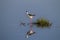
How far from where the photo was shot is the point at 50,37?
1623 mm

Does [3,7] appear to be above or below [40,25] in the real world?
above

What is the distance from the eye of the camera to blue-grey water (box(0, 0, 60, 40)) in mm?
1619

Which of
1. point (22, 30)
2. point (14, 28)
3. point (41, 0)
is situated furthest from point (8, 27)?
point (41, 0)

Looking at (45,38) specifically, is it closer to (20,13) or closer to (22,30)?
(22,30)

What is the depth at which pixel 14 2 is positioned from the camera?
165 centimetres

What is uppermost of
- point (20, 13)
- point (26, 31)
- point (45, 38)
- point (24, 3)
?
point (24, 3)

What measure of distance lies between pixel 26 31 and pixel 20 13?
0.81 ft

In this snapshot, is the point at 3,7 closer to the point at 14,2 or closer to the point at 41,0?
the point at 14,2

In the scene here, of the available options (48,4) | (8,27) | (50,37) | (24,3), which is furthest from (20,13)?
(50,37)

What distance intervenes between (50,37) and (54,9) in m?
0.36

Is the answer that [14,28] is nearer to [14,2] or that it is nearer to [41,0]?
[14,2]

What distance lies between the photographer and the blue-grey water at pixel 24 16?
162 cm

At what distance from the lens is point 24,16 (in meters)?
1.63

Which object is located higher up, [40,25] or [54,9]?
[54,9]
